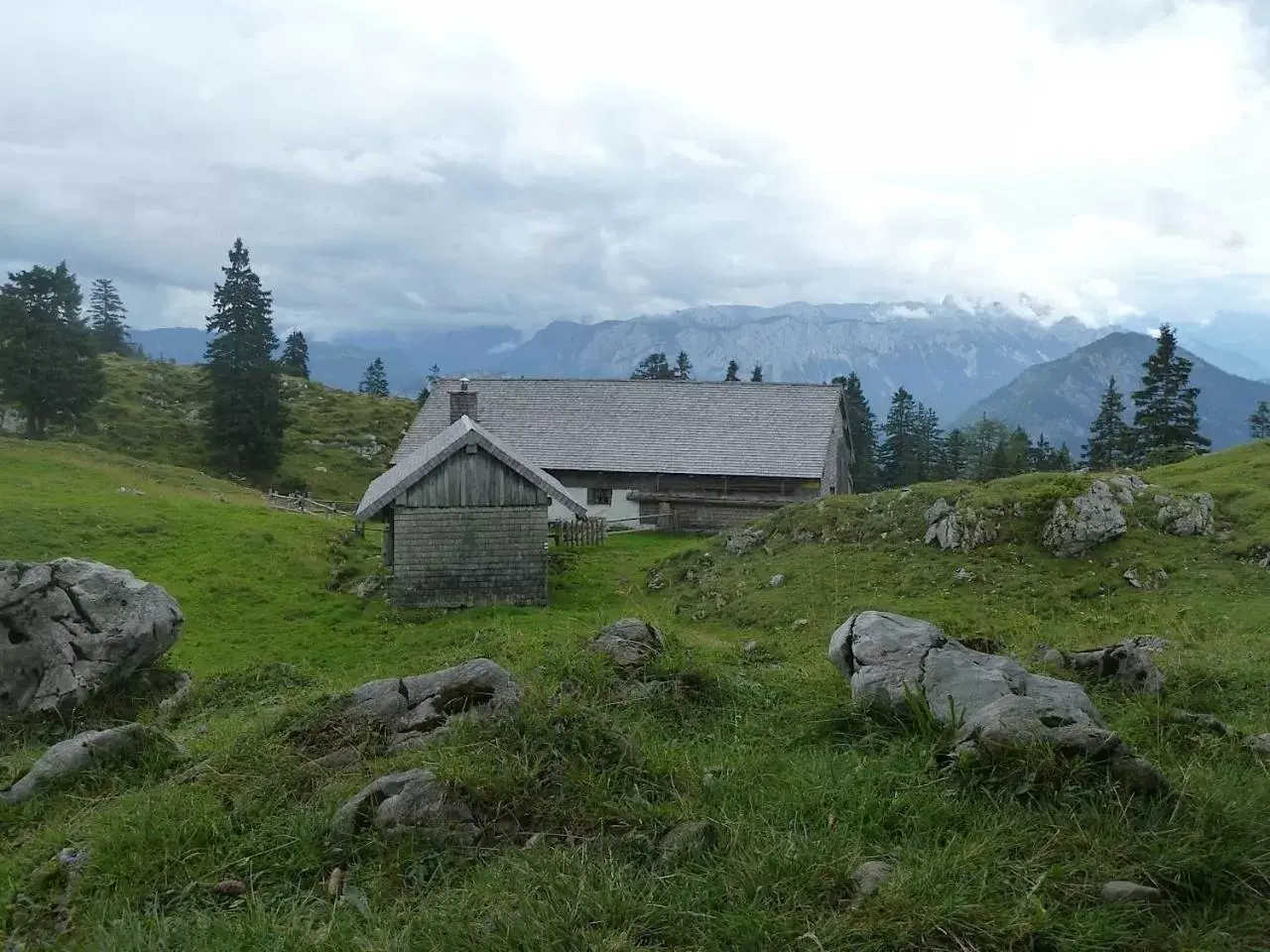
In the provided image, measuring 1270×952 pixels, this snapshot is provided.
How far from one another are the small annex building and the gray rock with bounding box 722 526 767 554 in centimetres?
533

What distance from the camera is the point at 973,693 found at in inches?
293

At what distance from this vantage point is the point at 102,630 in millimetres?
10906

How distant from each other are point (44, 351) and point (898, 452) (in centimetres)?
6475

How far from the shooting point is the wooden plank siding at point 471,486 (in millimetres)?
23281

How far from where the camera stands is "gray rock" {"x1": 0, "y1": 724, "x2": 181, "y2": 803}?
24.7 feet

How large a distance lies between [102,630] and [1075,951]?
36.4 ft

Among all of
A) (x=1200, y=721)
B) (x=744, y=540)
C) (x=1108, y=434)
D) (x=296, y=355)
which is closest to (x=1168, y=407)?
(x=1108, y=434)

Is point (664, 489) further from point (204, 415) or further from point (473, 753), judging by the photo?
point (204, 415)

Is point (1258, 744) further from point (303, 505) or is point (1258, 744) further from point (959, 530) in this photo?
point (303, 505)

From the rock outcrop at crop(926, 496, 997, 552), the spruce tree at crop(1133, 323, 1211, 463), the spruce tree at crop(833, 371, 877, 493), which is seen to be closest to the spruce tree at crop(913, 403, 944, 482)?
the spruce tree at crop(833, 371, 877, 493)

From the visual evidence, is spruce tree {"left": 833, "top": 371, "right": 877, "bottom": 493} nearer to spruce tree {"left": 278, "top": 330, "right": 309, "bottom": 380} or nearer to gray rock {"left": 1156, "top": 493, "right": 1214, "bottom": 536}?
gray rock {"left": 1156, "top": 493, "right": 1214, "bottom": 536}

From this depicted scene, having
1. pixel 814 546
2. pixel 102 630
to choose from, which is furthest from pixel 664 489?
pixel 102 630

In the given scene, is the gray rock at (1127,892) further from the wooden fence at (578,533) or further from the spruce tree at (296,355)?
the spruce tree at (296,355)

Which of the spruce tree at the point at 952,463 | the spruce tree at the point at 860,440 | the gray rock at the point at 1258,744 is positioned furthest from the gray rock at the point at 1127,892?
the spruce tree at the point at 952,463
